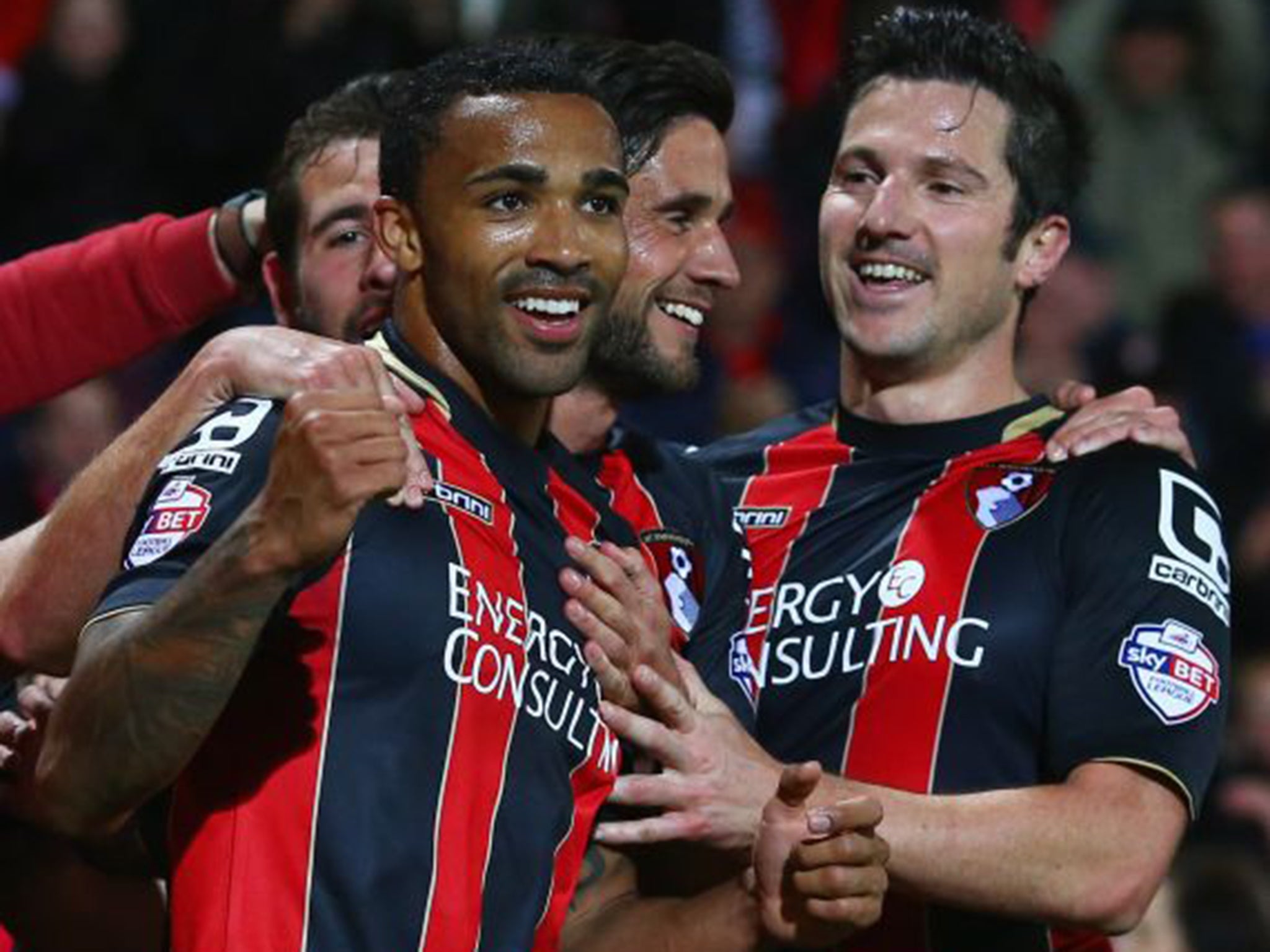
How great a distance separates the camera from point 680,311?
17.1 ft

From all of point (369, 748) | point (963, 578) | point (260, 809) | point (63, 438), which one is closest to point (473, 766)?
point (369, 748)

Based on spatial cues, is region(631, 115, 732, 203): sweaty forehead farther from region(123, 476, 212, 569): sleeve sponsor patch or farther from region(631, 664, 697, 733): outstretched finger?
region(123, 476, 212, 569): sleeve sponsor patch

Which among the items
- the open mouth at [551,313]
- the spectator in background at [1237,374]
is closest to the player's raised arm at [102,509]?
the open mouth at [551,313]

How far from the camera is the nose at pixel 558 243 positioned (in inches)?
165

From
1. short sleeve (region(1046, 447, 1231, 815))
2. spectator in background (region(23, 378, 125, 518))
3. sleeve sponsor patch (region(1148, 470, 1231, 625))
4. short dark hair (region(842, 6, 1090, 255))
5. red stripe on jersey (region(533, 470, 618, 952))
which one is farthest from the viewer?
spectator in background (region(23, 378, 125, 518))

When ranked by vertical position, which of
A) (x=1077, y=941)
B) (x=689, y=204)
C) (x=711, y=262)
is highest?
(x=689, y=204)

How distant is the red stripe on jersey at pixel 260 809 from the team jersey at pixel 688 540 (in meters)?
0.80

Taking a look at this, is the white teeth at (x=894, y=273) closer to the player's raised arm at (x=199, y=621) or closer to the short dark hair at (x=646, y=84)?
the short dark hair at (x=646, y=84)

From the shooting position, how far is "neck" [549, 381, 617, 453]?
16.5 feet

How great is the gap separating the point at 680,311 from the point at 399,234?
1018mm

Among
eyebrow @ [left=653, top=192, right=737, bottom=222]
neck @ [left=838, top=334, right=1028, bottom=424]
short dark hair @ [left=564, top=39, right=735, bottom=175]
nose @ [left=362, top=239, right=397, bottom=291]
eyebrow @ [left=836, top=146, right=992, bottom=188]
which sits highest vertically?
short dark hair @ [left=564, top=39, right=735, bottom=175]

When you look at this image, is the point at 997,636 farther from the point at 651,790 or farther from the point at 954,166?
the point at 954,166

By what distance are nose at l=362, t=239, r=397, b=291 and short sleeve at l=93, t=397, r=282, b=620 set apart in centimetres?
95

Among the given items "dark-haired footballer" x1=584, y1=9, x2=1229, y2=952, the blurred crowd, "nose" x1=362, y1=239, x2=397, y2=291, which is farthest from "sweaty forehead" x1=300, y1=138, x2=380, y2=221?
the blurred crowd
